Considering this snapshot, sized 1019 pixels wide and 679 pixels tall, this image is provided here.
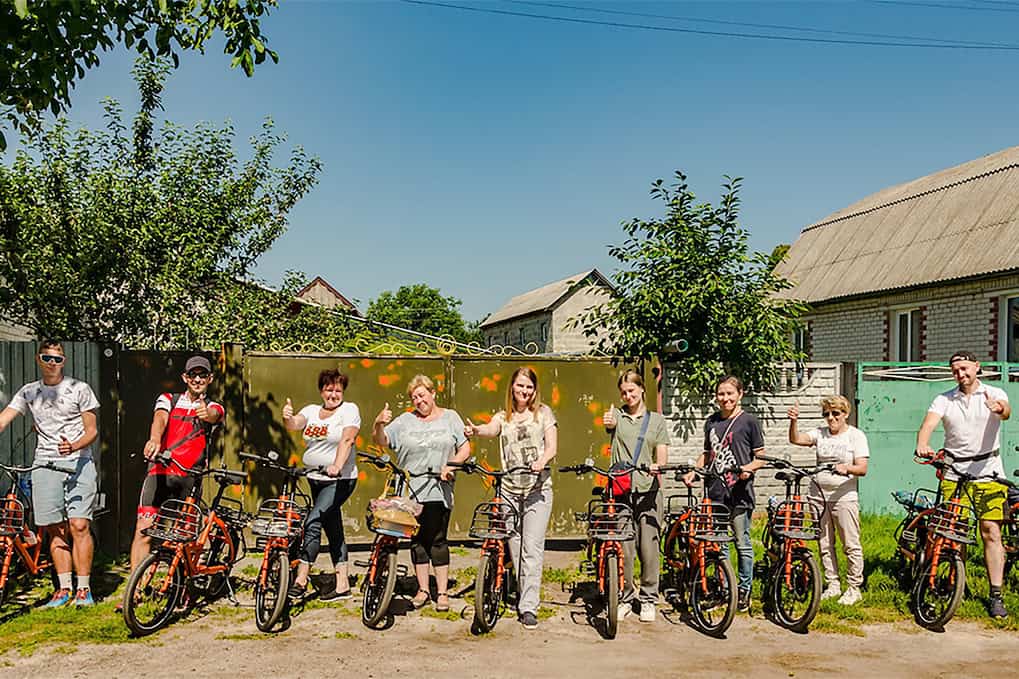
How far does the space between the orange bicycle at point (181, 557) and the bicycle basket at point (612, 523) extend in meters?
2.37

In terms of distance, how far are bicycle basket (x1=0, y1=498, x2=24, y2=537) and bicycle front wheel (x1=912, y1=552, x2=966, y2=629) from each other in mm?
6182

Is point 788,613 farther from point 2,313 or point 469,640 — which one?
point 2,313

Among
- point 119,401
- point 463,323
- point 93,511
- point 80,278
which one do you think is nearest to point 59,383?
point 93,511

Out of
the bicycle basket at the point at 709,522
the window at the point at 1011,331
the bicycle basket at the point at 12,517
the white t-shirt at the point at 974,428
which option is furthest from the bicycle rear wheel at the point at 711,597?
the window at the point at 1011,331

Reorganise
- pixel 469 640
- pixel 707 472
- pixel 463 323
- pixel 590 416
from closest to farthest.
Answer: pixel 469 640
pixel 707 472
pixel 590 416
pixel 463 323

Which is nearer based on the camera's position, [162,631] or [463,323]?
[162,631]

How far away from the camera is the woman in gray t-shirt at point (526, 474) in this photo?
6.08 meters

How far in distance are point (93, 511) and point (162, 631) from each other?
1173 millimetres

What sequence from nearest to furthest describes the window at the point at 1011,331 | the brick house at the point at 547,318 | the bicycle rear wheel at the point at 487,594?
the bicycle rear wheel at the point at 487,594
the window at the point at 1011,331
the brick house at the point at 547,318

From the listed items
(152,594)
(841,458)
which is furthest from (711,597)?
(152,594)

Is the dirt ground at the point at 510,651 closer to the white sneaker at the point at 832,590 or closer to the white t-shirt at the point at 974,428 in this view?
the white sneaker at the point at 832,590

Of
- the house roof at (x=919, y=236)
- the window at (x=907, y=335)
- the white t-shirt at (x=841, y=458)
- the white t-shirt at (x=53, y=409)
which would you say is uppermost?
the house roof at (x=919, y=236)

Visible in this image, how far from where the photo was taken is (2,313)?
10.3 metres

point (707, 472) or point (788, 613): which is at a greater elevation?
point (707, 472)
